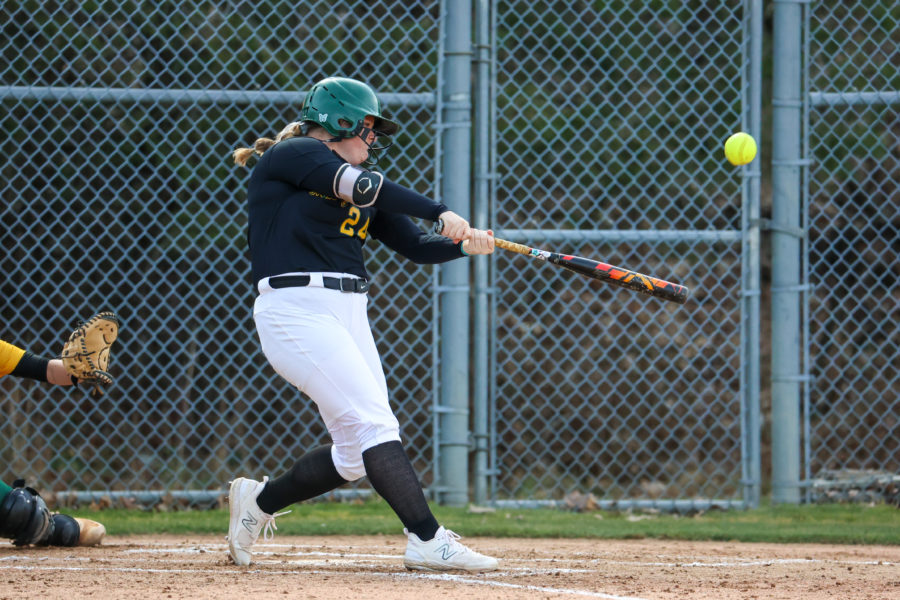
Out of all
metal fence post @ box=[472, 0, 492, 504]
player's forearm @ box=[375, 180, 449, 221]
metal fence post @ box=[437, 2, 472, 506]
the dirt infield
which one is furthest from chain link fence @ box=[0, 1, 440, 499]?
player's forearm @ box=[375, 180, 449, 221]

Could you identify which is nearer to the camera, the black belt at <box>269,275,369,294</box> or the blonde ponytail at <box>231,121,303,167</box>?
the black belt at <box>269,275,369,294</box>

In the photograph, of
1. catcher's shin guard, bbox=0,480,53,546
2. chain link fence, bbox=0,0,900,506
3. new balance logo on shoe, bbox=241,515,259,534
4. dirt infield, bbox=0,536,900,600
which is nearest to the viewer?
dirt infield, bbox=0,536,900,600

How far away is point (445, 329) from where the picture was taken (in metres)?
5.57

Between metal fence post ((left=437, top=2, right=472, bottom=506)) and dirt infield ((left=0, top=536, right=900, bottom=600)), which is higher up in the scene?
metal fence post ((left=437, top=2, right=472, bottom=506))

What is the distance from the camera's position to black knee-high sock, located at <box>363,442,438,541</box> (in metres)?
3.55

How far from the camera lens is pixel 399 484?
3.54 m

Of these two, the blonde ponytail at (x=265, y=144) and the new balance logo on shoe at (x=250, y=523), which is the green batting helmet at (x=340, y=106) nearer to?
the blonde ponytail at (x=265, y=144)

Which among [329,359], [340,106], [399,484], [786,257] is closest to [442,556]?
[399,484]

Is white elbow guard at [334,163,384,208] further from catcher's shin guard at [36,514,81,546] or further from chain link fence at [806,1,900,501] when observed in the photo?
chain link fence at [806,1,900,501]

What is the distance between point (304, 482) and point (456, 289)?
6.16 ft

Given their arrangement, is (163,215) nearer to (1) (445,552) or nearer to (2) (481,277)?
(2) (481,277)

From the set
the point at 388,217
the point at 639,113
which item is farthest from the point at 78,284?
the point at 639,113

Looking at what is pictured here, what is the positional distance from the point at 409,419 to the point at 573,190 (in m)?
1.60

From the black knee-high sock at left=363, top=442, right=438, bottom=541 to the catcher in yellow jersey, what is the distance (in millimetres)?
1281
